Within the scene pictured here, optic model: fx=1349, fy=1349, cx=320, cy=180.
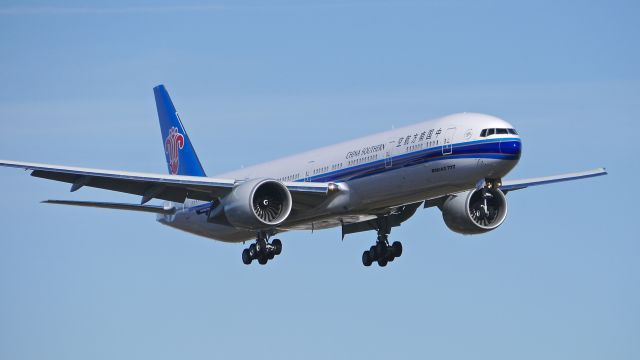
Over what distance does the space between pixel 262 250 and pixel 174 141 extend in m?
13.5

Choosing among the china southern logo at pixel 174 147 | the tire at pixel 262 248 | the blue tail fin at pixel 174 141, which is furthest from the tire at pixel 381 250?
the china southern logo at pixel 174 147

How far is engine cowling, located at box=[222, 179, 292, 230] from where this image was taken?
5412 cm

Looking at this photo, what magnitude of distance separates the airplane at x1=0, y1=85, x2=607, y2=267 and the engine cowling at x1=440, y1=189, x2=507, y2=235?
0.14 ft

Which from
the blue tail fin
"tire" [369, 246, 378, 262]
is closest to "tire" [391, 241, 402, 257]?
"tire" [369, 246, 378, 262]

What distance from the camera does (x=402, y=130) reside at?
5400 cm

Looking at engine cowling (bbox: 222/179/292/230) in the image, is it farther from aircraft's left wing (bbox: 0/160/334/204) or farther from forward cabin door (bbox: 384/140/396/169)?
forward cabin door (bbox: 384/140/396/169)

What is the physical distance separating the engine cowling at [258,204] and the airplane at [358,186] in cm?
4

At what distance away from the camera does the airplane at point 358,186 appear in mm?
51219

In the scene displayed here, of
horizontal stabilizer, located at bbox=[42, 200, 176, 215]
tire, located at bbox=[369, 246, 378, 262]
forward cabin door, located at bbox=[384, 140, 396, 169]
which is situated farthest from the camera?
tire, located at bbox=[369, 246, 378, 262]

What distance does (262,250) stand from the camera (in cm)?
5850

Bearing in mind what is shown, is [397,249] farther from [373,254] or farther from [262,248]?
[262,248]

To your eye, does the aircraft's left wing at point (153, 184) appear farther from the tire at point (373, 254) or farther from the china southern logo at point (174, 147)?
the china southern logo at point (174, 147)

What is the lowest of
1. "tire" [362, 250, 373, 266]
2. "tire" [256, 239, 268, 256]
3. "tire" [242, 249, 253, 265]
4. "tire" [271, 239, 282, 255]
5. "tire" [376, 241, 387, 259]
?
"tire" [242, 249, 253, 265]

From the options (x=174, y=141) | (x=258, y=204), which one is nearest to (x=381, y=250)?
(x=258, y=204)
